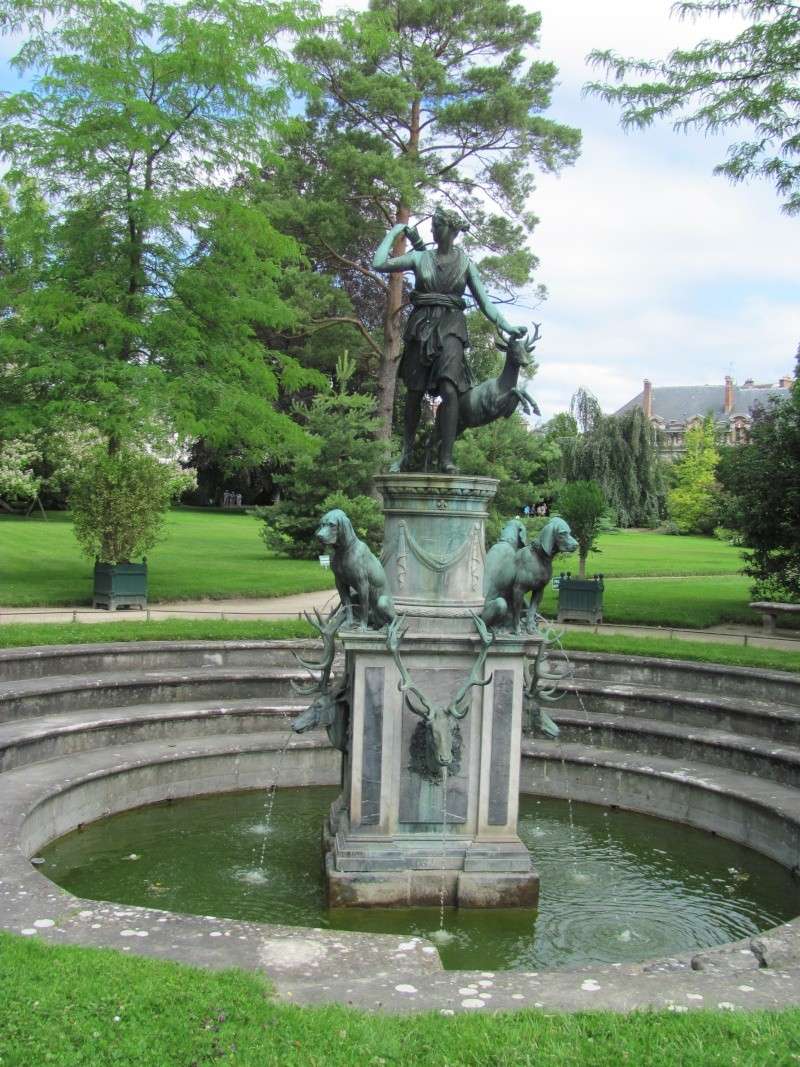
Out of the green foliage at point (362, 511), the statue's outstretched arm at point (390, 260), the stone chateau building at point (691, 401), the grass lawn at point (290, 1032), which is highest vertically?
the stone chateau building at point (691, 401)

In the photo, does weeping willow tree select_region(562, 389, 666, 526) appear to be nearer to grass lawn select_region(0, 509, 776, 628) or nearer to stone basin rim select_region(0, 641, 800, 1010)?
grass lawn select_region(0, 509, 776, 628)

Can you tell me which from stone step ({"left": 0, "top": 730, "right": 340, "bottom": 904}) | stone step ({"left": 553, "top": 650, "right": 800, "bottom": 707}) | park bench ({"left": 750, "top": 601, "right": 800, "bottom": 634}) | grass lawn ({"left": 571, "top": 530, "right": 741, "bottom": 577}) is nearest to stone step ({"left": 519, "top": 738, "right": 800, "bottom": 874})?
stone step ({"left": 553, "top": 650, "right": 800, "bottom": 707})

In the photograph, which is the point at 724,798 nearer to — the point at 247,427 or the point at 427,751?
the point at 427,751

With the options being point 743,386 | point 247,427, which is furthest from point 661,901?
point 743,386

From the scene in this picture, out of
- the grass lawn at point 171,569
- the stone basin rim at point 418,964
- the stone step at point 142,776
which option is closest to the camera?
the stone basin rim at point 418,964

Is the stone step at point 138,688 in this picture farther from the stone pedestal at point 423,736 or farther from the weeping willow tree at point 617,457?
the weeping willow tree at point 617,457

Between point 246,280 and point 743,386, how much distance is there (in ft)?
330

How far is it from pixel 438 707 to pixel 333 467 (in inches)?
759

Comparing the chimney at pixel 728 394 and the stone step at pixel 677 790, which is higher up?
the chimney at pixel 728 394

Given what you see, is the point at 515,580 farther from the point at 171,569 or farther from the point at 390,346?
the point at 390,346

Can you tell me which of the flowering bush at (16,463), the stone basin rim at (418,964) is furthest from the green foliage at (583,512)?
the flowering bush at (16,463)

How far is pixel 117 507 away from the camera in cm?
1867

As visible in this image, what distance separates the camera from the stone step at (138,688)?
11141 millimetres

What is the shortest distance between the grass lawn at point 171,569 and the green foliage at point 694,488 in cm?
Answer: 3446
